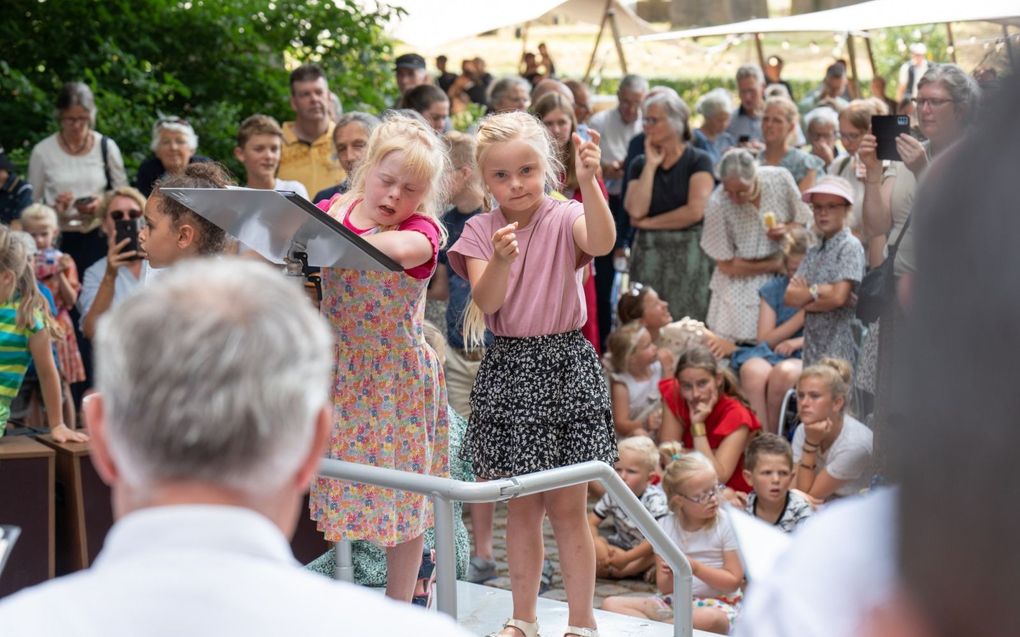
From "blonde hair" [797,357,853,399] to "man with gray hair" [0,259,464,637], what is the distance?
17.4 feet

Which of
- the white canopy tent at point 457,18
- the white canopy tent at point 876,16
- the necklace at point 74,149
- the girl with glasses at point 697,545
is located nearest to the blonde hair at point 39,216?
the necklace at point 74,149

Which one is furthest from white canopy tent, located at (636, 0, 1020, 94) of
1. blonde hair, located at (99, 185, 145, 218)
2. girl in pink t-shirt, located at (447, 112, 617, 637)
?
blonde hair, located at (99, 185, 145, 218)

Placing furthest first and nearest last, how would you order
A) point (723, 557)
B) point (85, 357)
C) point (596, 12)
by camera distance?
point (596, 12)
point (85, 357)
point (723, 557)

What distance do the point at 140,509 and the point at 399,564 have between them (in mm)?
3039

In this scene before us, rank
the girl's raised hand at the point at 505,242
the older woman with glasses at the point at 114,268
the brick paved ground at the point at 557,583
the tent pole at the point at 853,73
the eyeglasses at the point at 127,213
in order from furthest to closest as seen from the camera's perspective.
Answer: the tent pole at the point at 853,73
the eyeglasses at the point at 127,213
the older woman with glasses at the point at 114,268
the brick paved ground at the point at 557,583
the girl's raised hand at the point at 505,242

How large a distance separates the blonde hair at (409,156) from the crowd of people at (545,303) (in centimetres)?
1

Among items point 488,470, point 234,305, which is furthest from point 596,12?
point 234,305

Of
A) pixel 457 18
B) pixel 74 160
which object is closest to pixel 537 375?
pixel 74 160

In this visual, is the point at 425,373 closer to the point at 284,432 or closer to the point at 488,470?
the point at 488,470

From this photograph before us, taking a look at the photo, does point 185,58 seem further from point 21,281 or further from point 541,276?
point 541,276

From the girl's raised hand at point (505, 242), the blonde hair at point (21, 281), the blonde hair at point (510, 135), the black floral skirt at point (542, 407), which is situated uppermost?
the blonde hair at point (510, 135)

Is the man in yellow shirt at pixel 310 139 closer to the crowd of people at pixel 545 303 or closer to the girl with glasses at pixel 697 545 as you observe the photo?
the crowd of people at pixel 545 303

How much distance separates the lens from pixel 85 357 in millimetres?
8000

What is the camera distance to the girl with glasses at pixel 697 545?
18.7 feet
